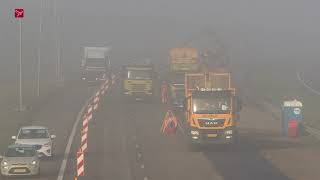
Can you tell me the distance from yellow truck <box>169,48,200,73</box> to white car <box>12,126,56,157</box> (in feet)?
→ 132

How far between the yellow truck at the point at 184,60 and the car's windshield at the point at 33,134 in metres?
40.2

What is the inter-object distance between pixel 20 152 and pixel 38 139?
510 cm

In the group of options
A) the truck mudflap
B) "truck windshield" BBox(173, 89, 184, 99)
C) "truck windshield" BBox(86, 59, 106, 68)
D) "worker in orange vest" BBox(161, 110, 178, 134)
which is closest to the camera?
the truck mudflap

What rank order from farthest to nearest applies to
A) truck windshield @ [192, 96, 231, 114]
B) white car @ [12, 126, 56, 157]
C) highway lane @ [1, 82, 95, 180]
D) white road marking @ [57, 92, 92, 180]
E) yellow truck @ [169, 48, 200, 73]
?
yellow truck @ [169, 48, 200, 73], truck windshield @ [192, 96, 231, 114], white car @ [12, 126, 56, 157], highway lane @ [1, 82, 95, 180], white road marking @ [57, 92, 92, 180]

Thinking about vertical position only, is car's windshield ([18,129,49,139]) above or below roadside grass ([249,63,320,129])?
below

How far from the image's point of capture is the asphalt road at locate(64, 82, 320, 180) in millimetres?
36531

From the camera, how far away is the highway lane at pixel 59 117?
129ft

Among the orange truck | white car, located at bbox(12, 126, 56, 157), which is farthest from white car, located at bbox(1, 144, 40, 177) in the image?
the orange truck

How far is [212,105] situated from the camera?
147 feet

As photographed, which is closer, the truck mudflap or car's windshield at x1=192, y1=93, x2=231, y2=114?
the truck mudflap

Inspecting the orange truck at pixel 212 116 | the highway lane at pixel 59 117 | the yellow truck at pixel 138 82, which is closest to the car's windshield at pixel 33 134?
the highway lane at pixel 59 117

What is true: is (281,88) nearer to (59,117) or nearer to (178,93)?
(178,93)

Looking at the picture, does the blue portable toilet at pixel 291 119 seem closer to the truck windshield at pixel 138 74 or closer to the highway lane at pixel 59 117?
the highway lane at pixel 59 117

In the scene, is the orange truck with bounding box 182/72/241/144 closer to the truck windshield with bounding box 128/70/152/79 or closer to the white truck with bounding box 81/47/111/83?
the truck windshield with bounding box 128/70/152/79
